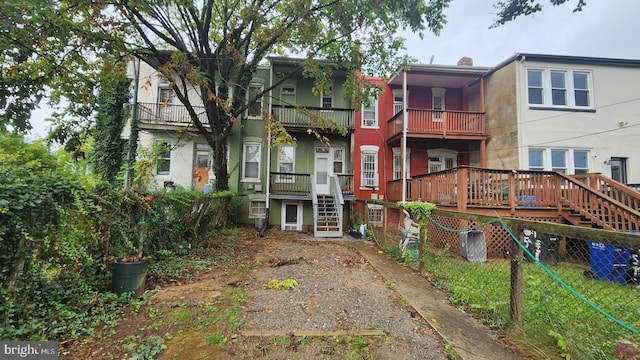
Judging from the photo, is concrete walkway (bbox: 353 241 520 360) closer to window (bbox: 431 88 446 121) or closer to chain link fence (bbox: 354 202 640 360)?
chain link fence (bbox: 354 202 640 360)

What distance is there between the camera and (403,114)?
10.9 m

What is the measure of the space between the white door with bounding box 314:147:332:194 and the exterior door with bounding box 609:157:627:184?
38.7 ft

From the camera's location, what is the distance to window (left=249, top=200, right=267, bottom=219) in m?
12.1

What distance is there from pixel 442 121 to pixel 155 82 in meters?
13.6

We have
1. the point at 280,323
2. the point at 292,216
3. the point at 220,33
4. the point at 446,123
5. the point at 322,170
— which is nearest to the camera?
the point at 280,323

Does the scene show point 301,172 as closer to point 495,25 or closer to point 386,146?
point 386,146

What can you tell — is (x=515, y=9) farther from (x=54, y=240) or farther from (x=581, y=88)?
(x=54, y=240)

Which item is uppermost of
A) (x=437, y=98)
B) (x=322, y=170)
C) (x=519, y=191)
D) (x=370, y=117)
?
(x=437, y=98)

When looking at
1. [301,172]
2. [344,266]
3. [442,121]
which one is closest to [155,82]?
[301,172]

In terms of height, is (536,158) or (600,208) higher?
(536,158)

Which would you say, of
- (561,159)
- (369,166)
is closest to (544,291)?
(369,166)

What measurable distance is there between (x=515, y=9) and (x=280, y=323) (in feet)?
27.2

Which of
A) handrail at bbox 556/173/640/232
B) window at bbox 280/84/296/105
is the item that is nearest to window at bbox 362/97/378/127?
window at bbox 280/84/296/105

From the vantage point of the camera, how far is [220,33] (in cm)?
942
